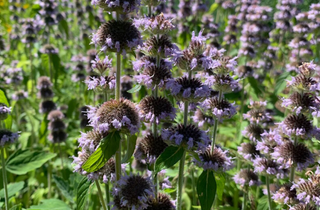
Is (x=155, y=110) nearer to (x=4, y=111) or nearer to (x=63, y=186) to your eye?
(x=4, y=111)

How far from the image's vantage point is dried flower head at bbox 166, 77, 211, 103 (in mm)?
2029

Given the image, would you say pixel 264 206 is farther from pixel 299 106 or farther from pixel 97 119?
pixel 97 119

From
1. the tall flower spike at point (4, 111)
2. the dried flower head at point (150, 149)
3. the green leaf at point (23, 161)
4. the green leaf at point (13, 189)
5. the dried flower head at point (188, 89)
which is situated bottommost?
the green leaf at point (13, 189)

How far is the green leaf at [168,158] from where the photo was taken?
6.26 feet

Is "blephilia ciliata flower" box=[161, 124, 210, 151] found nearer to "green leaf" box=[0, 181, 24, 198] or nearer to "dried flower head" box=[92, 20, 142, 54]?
"dried flower head" box=[92, 20, 142, 54]

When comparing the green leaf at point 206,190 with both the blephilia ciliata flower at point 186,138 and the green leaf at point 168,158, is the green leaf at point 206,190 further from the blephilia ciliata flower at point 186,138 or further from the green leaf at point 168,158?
the green leaf at point 168,158

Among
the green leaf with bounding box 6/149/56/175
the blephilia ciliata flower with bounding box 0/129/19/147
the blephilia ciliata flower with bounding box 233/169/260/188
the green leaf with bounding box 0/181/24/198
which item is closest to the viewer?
the blephilia ciliata flower with bounding box 0/129/19/147

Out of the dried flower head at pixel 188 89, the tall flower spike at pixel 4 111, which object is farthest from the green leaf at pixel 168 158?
the tall flower spike at pixel 4 111

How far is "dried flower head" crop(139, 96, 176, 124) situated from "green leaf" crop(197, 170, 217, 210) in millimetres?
515

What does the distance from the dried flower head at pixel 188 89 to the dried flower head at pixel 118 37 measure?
1.16ft

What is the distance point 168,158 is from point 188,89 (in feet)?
1.48

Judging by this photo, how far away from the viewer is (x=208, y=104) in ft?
8.21

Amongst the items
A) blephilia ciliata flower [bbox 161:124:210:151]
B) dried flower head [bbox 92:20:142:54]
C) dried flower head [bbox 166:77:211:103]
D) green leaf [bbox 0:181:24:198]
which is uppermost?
dried flower head [bbox 92:20:142:54]

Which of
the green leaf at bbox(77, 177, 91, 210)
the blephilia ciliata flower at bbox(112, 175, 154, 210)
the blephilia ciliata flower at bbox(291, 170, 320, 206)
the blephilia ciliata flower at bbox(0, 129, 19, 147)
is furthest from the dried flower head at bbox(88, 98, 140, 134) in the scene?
the blephilia ciliata flower at bbox(291, 170, 320, 206)
